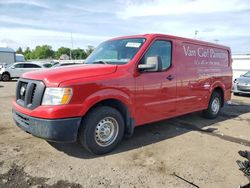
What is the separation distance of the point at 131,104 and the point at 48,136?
1.56 meters

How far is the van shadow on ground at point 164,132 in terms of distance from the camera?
462 cm

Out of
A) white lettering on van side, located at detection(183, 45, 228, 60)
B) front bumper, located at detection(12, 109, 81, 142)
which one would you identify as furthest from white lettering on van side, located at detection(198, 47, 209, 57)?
front bumper, located at detection(12, 109, 81, 142)

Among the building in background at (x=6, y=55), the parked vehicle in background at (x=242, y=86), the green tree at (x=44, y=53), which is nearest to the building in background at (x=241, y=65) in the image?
the parked vehicle in background at (x=242, y=86)

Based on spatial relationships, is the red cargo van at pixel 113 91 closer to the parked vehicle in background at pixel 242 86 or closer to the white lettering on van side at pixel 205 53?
the white lettering on van side at pixel 205 53

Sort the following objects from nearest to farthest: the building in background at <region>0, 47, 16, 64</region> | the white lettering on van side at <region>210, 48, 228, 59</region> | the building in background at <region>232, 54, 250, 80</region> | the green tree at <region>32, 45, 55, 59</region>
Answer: the white lettering on van side at <region>210, 48, 228, 59</region>, the building in background at <region>232, 54, 250, 80</region>, the building in background at <region>0, 47, 16, 64</region>, the green tree at <region>32, 45, 55, 59</region>

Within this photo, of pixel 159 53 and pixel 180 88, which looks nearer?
pixel 159 53

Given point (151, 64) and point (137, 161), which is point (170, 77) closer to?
point (151, 64)

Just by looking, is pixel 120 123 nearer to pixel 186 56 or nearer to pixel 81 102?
pixel 81 102

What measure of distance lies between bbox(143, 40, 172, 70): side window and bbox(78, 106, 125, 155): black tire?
1.32 meters

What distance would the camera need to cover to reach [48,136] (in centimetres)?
384

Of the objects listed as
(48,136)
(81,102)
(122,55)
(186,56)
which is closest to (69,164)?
(48,136)

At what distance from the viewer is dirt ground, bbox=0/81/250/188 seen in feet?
11.5

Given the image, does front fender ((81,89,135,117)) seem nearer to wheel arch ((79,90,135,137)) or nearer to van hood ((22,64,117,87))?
wheel arch ((79,90,135,137))

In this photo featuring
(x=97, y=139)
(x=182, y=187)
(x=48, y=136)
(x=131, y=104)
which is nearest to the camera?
(x=182, y=187)
